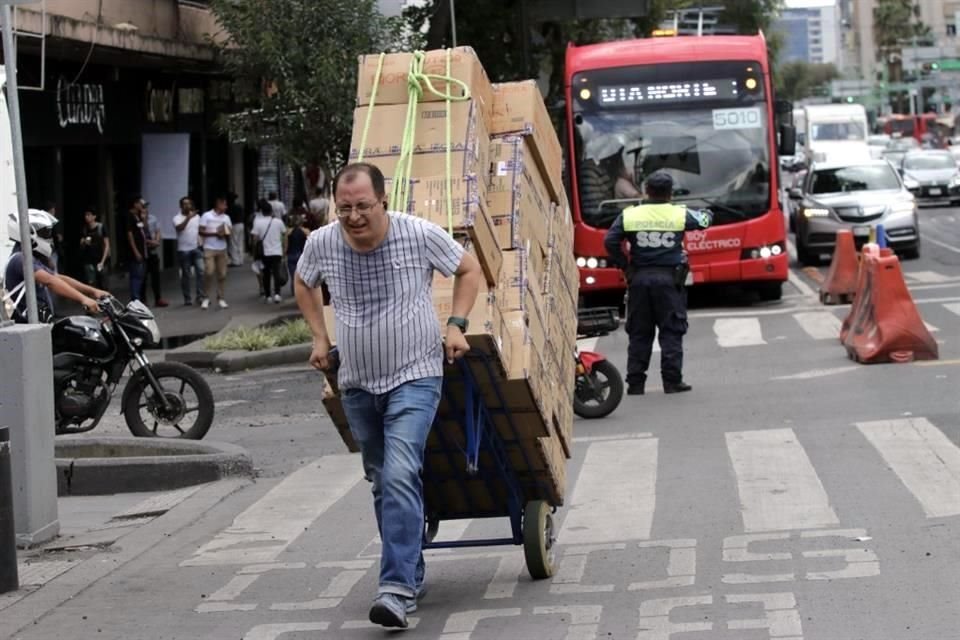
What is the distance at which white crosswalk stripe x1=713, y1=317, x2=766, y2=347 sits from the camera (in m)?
17.7

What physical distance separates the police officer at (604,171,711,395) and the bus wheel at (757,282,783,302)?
8602 mm

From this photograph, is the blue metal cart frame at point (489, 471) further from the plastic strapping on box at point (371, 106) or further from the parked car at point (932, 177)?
the parked car at point (932, 177)

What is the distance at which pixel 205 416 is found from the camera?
41.3 feet

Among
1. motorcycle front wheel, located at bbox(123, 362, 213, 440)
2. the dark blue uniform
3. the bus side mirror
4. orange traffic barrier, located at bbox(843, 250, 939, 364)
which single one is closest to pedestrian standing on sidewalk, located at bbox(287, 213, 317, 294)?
the bus side mirror

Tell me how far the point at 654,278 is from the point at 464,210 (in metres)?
6.96

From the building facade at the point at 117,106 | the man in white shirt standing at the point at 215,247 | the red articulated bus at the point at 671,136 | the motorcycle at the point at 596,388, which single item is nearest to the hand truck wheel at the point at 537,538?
the motorcycle at the point at 596,388

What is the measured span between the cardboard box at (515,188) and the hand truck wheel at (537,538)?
113 cm

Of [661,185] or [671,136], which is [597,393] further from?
[671,136]

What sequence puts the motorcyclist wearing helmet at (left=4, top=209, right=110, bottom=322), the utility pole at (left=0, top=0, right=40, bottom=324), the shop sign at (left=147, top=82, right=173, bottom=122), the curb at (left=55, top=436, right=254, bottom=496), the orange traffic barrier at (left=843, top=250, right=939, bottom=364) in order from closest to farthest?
the utility pole at (left=0, top=0, right=40, bottom=324), the curb at (left=55, top=436, right=254, bottom=496), the motorcyclist wearing helmet at (left=4, top=209, right=110, bottom=322), the orange traffic barrier at (left=843, top=250, right=939, bottom=364), the shop sign at (left=147, top=82, right=173, bottom=122)

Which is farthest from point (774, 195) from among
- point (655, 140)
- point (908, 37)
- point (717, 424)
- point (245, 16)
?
point (908, 37)

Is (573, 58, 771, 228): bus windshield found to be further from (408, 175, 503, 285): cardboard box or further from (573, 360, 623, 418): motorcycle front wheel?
(408, 175, 503, 285): cardboard box

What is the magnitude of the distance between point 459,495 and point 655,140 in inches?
588

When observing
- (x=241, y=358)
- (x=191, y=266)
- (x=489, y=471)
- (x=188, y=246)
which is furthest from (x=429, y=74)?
(x=191, y=266)

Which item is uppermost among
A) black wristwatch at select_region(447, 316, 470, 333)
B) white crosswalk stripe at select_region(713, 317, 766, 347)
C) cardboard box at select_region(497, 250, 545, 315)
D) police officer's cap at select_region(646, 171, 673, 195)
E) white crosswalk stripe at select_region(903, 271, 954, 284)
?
police officer's cap at select_region(646, 171, 673, 195)
